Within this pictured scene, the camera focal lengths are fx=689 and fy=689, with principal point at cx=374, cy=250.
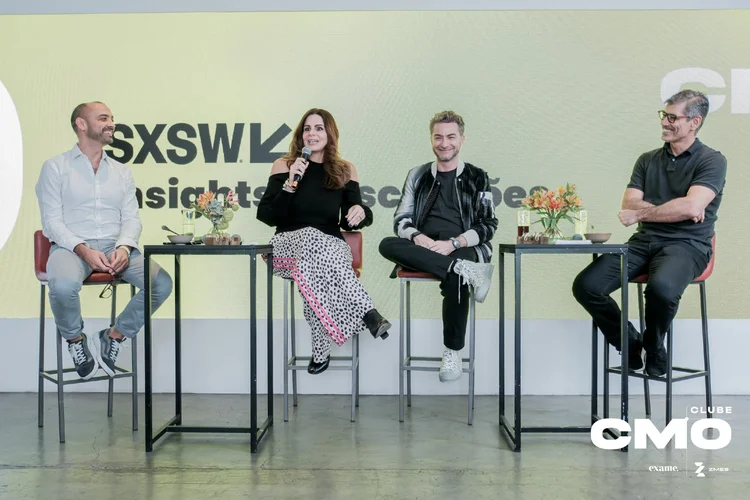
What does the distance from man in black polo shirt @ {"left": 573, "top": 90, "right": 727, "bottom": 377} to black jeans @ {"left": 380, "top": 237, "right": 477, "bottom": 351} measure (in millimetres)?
568

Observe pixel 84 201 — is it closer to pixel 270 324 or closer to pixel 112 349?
pixel 112 349

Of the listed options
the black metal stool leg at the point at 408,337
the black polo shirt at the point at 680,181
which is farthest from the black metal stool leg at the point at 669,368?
the black metal stool leg at the point at 408,337

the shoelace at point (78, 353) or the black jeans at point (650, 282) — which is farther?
the shoelace at point (78, 353)

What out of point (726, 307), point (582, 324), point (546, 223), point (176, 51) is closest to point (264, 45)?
point (176, 51)

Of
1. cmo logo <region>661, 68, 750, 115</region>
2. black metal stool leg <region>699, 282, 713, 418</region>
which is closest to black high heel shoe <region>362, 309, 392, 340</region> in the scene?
black metal stool leg <region>699, 282, 713, 418</region>

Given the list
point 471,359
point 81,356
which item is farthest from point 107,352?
point 471,359

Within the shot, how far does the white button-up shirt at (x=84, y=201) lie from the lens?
348 cm

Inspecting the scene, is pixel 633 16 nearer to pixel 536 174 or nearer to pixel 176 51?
pixel 536 174

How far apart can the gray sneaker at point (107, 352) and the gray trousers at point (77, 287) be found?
9cm

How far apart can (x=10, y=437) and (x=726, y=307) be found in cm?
401

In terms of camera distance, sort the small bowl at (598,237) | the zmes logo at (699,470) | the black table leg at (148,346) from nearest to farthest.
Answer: the zmes logo at (699,470) < the black table leg at (148,346) < the small bowl at (598,237)

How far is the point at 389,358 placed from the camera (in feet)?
13.7

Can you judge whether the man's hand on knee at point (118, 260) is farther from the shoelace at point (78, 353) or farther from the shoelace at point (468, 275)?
the shoelace at point (468, 275)

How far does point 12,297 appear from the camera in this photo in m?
4.32
